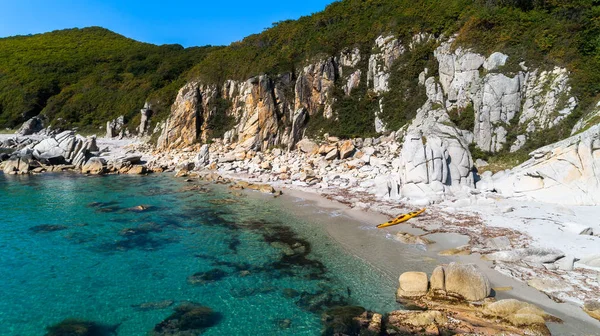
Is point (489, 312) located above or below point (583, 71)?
below

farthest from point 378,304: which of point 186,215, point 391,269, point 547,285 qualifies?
point 186,215

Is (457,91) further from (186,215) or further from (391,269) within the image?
(186,215)

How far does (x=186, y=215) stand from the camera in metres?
19.8

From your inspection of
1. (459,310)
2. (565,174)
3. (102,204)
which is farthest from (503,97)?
(102,204)

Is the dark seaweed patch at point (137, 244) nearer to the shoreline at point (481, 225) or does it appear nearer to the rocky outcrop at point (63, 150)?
the shoreline at point (481, 225)

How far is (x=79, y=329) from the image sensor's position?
8469 millimetres

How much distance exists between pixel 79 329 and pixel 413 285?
9.28m

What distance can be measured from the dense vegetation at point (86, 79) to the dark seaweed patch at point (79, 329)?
5326 cm

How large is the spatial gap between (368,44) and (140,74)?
60665 mm

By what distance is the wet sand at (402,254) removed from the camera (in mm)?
8414

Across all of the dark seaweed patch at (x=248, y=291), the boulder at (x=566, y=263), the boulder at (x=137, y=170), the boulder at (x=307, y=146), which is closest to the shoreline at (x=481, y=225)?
the boulder at (x=566, y=263)

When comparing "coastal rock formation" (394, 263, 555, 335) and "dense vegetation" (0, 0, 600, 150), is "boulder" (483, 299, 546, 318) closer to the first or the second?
"coastal rock formation" (394, 263, 555, 335)

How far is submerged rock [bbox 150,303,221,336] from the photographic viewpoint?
27.6 ft

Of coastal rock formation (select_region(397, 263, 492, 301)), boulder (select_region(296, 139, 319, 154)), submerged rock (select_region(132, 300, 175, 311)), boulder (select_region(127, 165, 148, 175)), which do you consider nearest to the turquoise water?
submerged rock (select_region(132, 300, 175, 311))
